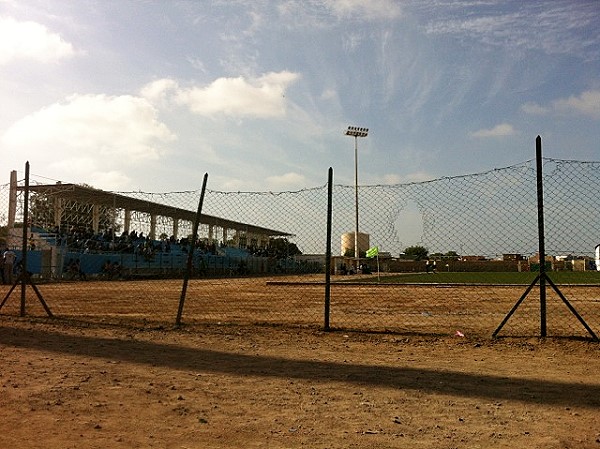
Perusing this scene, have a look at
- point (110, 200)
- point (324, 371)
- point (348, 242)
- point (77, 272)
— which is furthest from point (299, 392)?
point (110, 200)

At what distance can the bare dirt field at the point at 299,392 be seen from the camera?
3.82 m

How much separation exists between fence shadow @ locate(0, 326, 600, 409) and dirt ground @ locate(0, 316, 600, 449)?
0.02 meters

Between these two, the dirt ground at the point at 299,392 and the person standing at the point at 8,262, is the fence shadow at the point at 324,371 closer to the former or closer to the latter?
the dirt ground at the point at 299,392

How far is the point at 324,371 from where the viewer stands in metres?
5.95

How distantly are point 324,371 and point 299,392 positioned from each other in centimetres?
94

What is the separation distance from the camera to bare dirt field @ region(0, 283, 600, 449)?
382 cm

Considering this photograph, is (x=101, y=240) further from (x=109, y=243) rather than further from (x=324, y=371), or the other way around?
(x=324, y=371)

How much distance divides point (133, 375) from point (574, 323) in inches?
331

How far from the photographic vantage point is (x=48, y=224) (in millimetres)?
38438

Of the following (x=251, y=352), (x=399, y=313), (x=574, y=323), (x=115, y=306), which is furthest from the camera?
(x=115, y=306)

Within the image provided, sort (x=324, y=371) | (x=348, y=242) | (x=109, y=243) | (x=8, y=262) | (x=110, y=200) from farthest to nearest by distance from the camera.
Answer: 1. (x=110, y=200)
2. (x=109, y=243)
3. (x=8, y=262)
4. (x=348, y=242)
5. (x=324, y=371)

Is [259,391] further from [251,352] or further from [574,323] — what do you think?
[574,323]

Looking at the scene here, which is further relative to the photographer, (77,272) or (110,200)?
(110,200)

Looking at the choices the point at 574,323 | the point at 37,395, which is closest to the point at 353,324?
the point at 574,323
